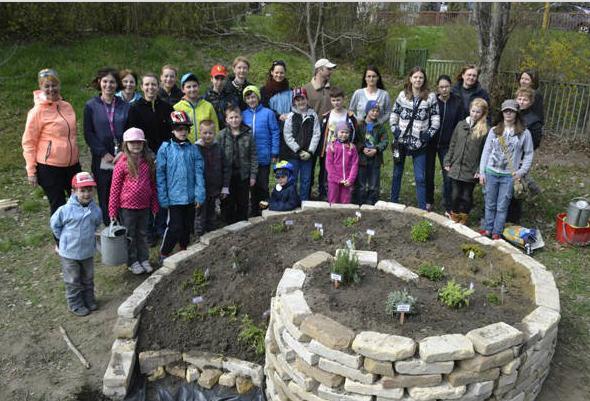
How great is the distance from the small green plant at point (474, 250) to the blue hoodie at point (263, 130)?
261 centimetres

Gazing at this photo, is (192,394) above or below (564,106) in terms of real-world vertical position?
below

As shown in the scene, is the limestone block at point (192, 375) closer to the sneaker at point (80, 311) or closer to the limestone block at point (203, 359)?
the limestone block at point (203, 359)

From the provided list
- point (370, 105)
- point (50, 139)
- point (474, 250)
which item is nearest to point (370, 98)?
point (370, 105)

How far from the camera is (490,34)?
10.4m

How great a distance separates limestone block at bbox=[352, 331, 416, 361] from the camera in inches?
134

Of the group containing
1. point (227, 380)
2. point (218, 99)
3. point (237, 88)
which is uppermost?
point (237, 88)

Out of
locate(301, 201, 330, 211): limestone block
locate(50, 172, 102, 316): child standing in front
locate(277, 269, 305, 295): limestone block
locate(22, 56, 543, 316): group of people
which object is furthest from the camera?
locate(301, 201, 330, 211): limestone block

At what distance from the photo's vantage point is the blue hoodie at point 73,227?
16.1 feet

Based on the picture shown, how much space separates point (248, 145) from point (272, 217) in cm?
96

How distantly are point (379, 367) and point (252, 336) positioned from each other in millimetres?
1450

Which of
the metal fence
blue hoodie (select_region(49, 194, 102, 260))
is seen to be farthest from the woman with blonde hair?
the metal fence

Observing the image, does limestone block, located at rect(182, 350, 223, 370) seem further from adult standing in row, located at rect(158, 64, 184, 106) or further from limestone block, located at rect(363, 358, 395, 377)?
adult standing in row, located at rect(158, 64, 184, 106)

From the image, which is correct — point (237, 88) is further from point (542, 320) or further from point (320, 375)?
point (542, 320)

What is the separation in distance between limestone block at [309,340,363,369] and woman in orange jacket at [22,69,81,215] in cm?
382
